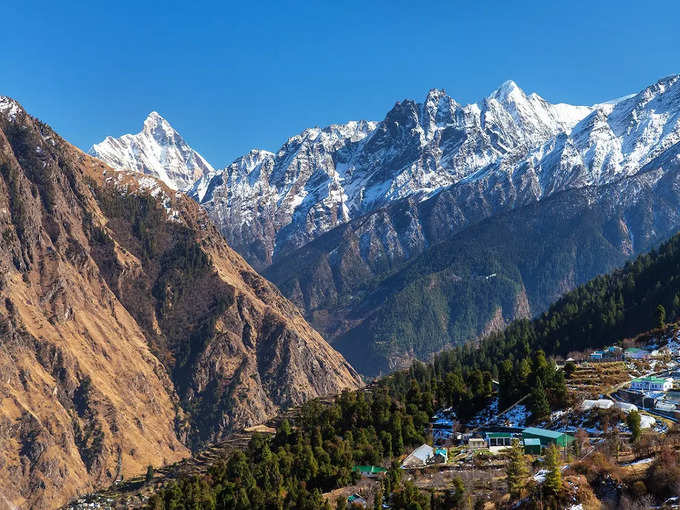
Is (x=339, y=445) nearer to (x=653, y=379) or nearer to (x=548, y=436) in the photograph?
(x=548, y=436)

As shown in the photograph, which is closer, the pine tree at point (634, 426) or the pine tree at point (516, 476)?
the pine tree at point (516, 476)

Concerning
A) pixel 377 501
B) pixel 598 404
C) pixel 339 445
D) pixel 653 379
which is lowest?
pixel 377 501

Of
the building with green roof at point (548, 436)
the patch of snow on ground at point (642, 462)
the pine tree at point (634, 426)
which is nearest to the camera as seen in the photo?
the patch of snow on ground at point (642, 462)

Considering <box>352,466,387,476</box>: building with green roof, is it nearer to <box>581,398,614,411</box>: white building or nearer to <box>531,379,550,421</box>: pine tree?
<box>531,379,550,421</box>: pine tree

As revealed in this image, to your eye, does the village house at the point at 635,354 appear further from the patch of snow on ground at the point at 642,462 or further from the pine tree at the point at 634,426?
the patch of snow on ground at the point at 642,462

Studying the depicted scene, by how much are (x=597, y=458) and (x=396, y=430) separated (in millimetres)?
56382

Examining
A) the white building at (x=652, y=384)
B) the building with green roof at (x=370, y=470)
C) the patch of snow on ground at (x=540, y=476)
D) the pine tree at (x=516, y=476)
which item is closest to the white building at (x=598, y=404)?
the white building at (x=652, y=384)

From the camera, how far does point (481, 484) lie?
111 m

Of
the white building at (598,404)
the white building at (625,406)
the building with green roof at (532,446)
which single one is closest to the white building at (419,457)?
the building with green roof at (532,446)

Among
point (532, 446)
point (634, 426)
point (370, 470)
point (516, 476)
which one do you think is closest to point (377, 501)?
point (516, 476)

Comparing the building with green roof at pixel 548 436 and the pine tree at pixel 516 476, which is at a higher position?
the building with green roof at pixel 548 436

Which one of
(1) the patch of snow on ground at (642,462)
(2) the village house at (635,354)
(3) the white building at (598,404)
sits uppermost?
(2) the village house at (635,354)

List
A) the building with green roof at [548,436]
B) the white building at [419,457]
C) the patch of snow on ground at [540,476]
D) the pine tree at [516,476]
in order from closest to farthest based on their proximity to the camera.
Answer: the patch of snow on ground at [540,476] → the pine tree at [516,476] → the building with green roof at [548,436] → the white building at [419,457]

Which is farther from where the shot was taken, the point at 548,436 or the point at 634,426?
Answer: the point at 548,436
